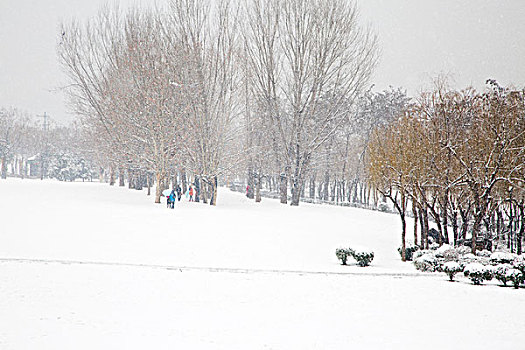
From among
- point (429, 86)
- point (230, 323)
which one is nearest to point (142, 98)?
point (429, 86)

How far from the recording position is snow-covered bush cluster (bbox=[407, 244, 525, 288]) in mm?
14297

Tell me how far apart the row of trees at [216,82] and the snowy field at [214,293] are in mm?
8867

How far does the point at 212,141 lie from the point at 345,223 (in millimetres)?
10870

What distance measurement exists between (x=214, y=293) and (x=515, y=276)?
10.0 meters

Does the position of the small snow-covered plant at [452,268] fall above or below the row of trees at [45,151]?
below

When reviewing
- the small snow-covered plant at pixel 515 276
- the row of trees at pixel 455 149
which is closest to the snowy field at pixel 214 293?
the small snow-covered plant at pixel 515 276

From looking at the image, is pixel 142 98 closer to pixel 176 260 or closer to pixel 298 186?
pixel 298 186

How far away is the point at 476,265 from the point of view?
14.6m

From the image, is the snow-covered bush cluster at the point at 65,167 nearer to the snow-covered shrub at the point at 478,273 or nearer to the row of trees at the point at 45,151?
the row of trees at the point at 45,151

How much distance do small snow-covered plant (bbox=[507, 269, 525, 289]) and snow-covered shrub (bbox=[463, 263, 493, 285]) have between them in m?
0.57

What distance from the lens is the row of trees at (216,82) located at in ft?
96.1

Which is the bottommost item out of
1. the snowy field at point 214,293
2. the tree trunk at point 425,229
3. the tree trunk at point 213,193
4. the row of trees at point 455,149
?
the snowy field at point 214,293

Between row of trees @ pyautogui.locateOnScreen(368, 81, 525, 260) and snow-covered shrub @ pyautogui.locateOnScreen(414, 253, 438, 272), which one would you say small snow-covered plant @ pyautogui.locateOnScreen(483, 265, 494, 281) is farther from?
row of trees @ pyautogui.locateOnScreen(368, 81, 525, 260)

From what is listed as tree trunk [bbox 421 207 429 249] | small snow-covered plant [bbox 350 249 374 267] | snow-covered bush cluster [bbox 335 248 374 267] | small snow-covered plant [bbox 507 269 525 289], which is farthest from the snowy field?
tree trunk [bbox 421 207 429 249]
